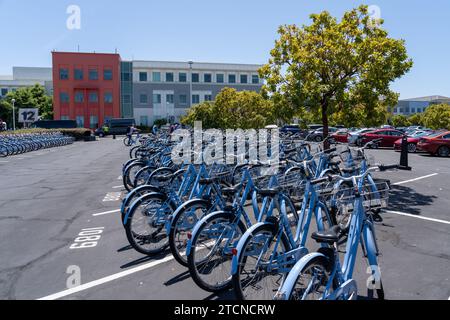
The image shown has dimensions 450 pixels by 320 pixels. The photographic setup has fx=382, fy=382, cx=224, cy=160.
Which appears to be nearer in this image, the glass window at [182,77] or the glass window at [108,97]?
the glass window at [108,97]

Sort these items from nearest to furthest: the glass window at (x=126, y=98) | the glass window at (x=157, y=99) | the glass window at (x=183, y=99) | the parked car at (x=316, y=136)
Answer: the parked car at (x=316, y=136) < the glass window at (x=126, y=98) < the glass window at (x=157, y=99) < the glass window at (x=183, y=99)

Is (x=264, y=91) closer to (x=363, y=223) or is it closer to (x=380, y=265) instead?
(x=380, y=265)

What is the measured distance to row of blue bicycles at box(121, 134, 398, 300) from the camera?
3.22 m

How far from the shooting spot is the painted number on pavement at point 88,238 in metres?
5.73

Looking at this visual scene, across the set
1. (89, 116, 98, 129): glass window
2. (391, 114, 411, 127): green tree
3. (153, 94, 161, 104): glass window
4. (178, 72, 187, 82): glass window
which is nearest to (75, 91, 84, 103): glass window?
(89, 116, 98, 129): glass window

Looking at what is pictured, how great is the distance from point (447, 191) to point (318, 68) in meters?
4.55

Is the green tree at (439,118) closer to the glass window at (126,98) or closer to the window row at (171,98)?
the window row at (171,98)

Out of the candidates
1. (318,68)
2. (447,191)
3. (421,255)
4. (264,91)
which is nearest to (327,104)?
(318,68)

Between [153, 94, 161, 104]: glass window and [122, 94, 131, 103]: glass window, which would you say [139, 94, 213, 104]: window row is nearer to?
[153, 94, 161, 104]: glass window

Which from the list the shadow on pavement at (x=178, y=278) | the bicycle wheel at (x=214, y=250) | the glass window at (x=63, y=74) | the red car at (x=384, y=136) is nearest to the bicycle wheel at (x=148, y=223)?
the shadow on pavement at (x=178, y=278)

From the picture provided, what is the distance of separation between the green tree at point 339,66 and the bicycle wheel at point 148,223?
579 centimetres
